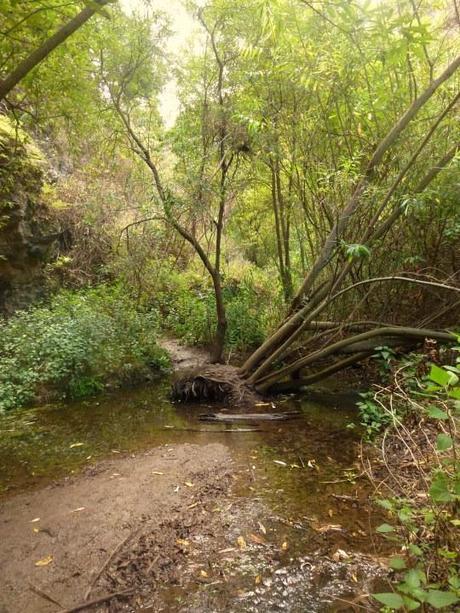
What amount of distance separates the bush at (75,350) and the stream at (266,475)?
44cm

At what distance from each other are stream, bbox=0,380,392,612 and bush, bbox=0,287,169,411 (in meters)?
0.44

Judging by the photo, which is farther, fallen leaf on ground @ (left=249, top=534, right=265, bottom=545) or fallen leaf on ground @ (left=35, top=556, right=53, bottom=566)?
fallen leaf on ground @ (left=249, top=534, right=265, bottom=545)

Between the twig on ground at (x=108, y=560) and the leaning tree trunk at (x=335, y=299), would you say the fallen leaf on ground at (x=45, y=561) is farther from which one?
the leaning tree trunk at (x=335, y=299)

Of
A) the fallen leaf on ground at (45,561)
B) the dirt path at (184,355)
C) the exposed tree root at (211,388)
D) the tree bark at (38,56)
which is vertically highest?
the tree bark at (38,56)

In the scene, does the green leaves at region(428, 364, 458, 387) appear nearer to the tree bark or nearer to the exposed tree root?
the tree bark

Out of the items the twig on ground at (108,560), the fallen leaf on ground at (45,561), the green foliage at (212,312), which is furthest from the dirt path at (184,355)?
the fallen leaf on ground at (45,561)

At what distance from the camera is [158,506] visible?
3.85m

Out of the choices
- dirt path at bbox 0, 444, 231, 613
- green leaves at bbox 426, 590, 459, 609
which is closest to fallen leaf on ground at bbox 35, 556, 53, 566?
dirt path at bbox 0, 444, 231, 613

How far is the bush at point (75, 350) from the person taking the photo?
7113mm

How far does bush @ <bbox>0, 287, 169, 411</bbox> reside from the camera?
7.11 meters

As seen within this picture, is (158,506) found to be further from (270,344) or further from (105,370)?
(105,370)

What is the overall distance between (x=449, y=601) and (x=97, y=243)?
1249 cm

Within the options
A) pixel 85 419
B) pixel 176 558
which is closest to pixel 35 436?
pixel 85 419

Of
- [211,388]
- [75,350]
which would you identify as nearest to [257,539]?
[211,388]
